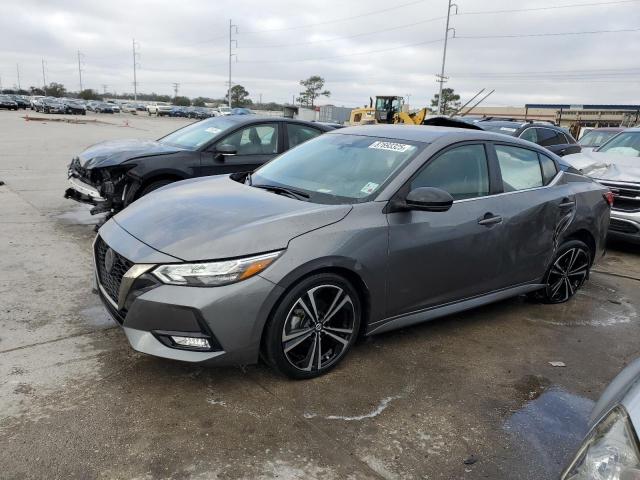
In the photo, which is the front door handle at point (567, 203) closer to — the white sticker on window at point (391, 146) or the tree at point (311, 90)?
the white sticker on window at point (391, 146)

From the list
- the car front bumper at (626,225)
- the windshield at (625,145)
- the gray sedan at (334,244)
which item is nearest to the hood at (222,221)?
the gray sedan at (334,244)

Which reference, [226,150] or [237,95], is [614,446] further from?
[237,95]

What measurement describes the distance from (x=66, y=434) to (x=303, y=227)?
1709 millimetres

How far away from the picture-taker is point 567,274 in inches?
197

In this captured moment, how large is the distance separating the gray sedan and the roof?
16 mm

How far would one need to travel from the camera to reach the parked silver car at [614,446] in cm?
146

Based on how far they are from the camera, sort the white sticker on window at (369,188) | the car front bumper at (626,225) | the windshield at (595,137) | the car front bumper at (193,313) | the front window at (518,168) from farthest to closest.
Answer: the windshield at (595,137) → the car front bumper at (626,225) → the front window at (518,168) → the white sticker on window at (369,188) → the car front bumper at (193,313)

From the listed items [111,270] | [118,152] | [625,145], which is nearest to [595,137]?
[625,145]

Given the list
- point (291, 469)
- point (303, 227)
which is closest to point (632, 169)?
point (303, 227)

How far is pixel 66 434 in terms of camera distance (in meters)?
2.72

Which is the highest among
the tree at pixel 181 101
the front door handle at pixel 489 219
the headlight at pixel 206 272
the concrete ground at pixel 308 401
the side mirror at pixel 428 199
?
the tree at pixel 181 101

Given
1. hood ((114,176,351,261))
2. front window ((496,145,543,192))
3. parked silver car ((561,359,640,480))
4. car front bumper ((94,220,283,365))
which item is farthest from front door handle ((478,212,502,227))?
parked silver car ((561,359,640,480))

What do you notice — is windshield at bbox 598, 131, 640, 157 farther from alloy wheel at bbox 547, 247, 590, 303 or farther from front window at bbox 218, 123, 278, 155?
front window at bbox 218, 123, 278, 155

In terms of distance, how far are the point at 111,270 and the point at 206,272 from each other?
2.60 feet
